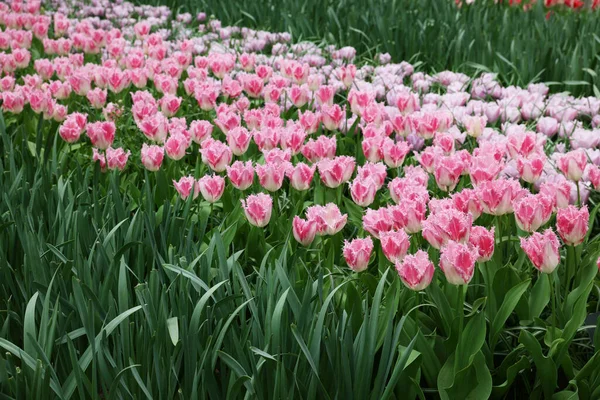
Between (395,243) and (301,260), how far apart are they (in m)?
0.35

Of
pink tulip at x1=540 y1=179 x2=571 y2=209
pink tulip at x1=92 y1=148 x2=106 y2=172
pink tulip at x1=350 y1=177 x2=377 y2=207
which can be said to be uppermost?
pink tulip at x1=540 y1=179 x2=571 y2=209

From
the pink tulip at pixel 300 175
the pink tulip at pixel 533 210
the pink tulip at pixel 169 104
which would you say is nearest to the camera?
the pink tulip at pixel 533 210

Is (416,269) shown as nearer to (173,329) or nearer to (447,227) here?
(447,227)

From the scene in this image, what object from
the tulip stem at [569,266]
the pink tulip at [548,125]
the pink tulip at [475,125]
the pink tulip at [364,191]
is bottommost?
the pink tulip at [548,125]

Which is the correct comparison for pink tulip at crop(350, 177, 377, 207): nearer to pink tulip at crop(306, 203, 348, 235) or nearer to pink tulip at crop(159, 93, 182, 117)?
pink tulip at crop(306, 203, 348, 235)

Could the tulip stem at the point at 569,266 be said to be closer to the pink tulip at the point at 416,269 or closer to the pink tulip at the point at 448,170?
the pink tulip at the point at 448,170

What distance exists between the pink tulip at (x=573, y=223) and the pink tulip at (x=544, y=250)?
9 cm

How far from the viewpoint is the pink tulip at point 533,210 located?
5.62 feet

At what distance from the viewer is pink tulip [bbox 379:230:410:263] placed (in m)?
1.62

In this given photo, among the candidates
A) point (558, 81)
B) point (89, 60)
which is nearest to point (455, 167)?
point (558, 81)

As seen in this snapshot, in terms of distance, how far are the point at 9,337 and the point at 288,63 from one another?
6.65 feet

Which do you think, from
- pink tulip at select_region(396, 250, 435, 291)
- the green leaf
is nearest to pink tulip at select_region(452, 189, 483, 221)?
pink tulip at select_region(396, 250, 435, 291)

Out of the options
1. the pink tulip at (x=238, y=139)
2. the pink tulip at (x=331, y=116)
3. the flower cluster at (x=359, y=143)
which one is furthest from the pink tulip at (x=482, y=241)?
the pink tulip at (x=331, y=116)

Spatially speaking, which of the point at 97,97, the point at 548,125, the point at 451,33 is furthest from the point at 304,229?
the point at 451,33
